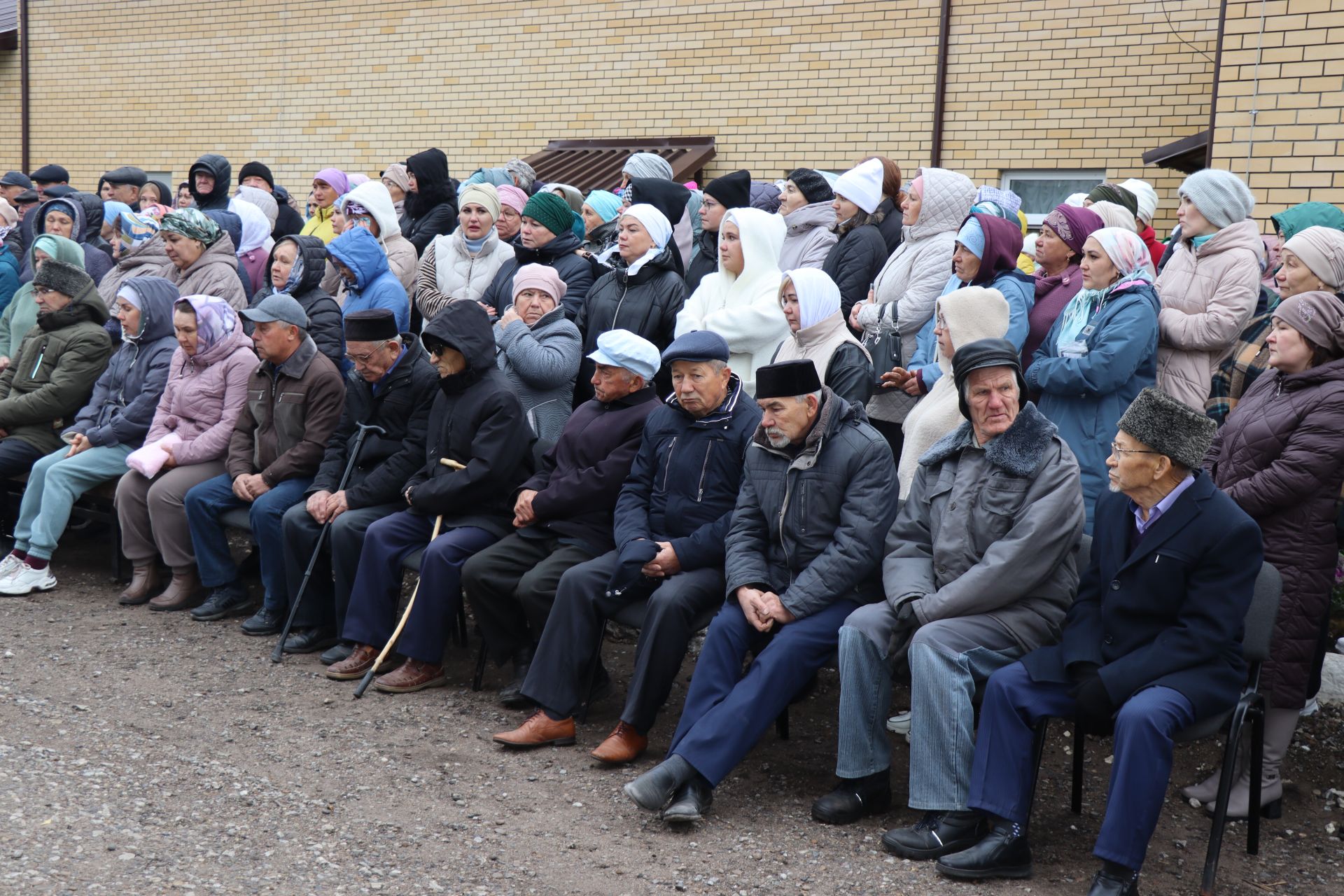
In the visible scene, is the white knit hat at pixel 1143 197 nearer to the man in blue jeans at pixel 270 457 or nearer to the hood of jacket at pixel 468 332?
the hood of jacket at pixel 468 332

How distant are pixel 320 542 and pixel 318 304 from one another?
6.07ft

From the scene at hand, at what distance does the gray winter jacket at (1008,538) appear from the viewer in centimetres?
430

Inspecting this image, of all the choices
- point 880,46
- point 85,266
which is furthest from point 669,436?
point 880,46

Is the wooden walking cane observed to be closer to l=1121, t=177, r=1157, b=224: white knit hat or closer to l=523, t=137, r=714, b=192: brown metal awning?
l=1121, t=177, r=1157, b=224: white knit hat

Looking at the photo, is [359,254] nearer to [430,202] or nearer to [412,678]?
[430,202]

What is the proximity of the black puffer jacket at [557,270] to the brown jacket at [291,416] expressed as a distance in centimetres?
109

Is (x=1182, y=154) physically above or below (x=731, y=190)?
above

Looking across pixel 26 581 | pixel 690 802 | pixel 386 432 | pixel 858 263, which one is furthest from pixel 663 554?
pixel 26 581

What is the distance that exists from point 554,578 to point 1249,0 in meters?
5.14

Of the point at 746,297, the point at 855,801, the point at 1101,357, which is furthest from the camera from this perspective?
the point at 746,297

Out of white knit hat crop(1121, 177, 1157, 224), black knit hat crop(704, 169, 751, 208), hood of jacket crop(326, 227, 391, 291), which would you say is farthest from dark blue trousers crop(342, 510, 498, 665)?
white knit hat crop(1121, 177, 1157, 224)

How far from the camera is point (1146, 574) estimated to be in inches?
157

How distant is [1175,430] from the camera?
13.0 ft

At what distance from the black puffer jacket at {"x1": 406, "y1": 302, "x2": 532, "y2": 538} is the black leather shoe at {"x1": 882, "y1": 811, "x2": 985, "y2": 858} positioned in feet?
8.48
